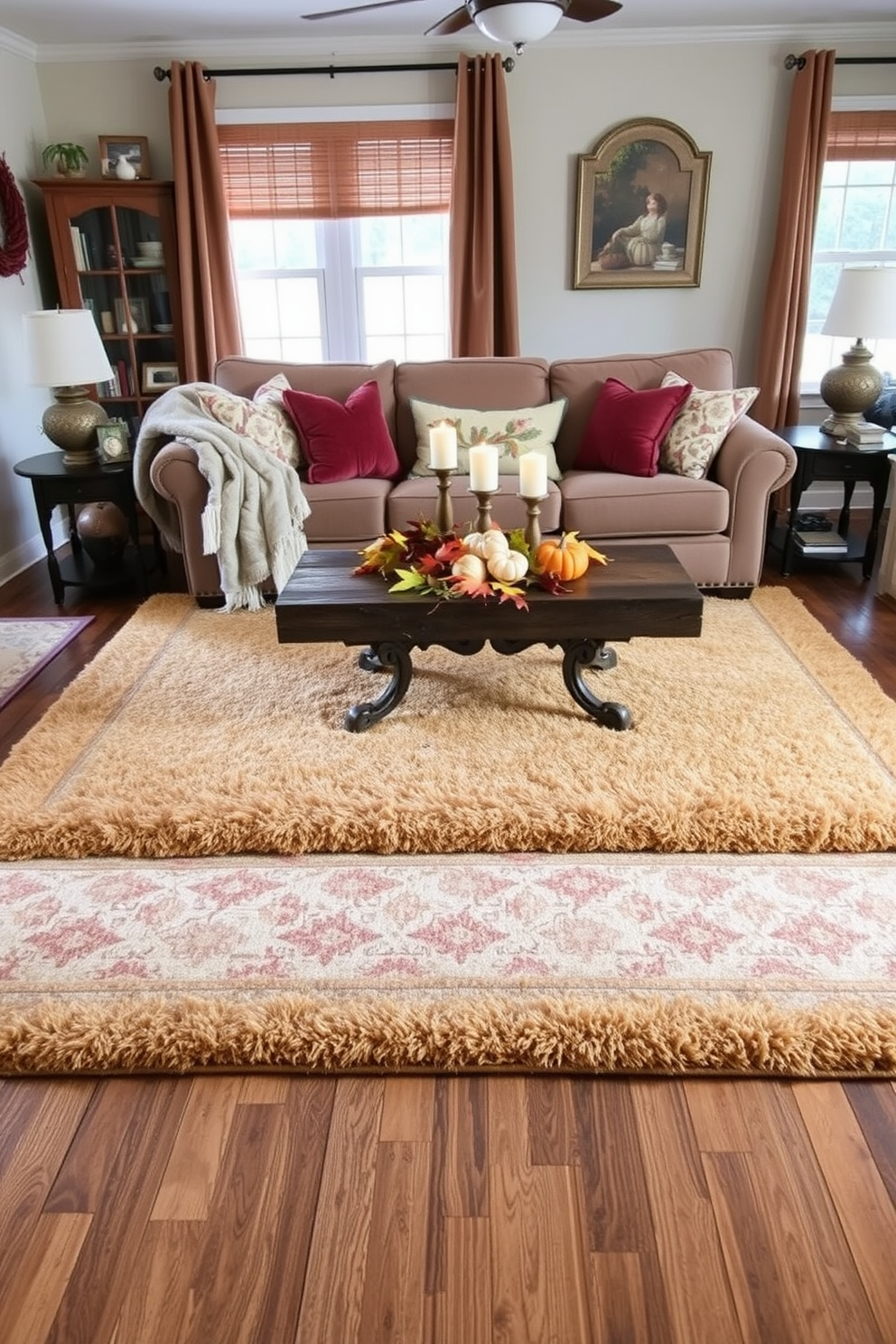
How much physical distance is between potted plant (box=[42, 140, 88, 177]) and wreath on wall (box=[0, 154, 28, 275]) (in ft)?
0.79

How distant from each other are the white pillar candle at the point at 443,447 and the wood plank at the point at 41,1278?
2.03 meters

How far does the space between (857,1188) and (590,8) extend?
3.00 meters

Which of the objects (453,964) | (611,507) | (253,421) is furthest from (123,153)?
(453,964)

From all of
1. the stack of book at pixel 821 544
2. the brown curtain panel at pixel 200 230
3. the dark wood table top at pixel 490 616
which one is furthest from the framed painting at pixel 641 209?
the dark wood table top at pixel 490 616

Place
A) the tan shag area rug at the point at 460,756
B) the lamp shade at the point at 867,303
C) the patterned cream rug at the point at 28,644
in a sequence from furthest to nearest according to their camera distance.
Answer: the lamp shade at the point at 867,303 < the patterned cream rug at the point at 28,644 < the tan shag area rug at the point at 460,756

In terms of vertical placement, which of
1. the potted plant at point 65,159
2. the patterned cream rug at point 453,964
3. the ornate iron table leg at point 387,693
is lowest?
the patterned cream rug at point 453,964

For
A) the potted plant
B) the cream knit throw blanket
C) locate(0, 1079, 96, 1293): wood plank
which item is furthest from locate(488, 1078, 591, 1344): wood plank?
the potted plant

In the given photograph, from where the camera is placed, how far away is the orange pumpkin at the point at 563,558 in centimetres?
267

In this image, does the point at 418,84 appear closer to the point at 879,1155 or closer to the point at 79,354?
the point at 79,354

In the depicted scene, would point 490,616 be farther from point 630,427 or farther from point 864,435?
point 864,435

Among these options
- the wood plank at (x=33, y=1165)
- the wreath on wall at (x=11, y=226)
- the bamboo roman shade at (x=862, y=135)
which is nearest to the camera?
the wood plank at (x=33, y=1165)

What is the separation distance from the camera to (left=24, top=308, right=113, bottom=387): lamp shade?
373 centimetres

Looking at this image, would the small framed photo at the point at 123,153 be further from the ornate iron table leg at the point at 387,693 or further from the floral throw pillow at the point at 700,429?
the ornate iron table leg at the point at 387,693

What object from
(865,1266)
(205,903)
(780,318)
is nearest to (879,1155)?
(865,1266)
